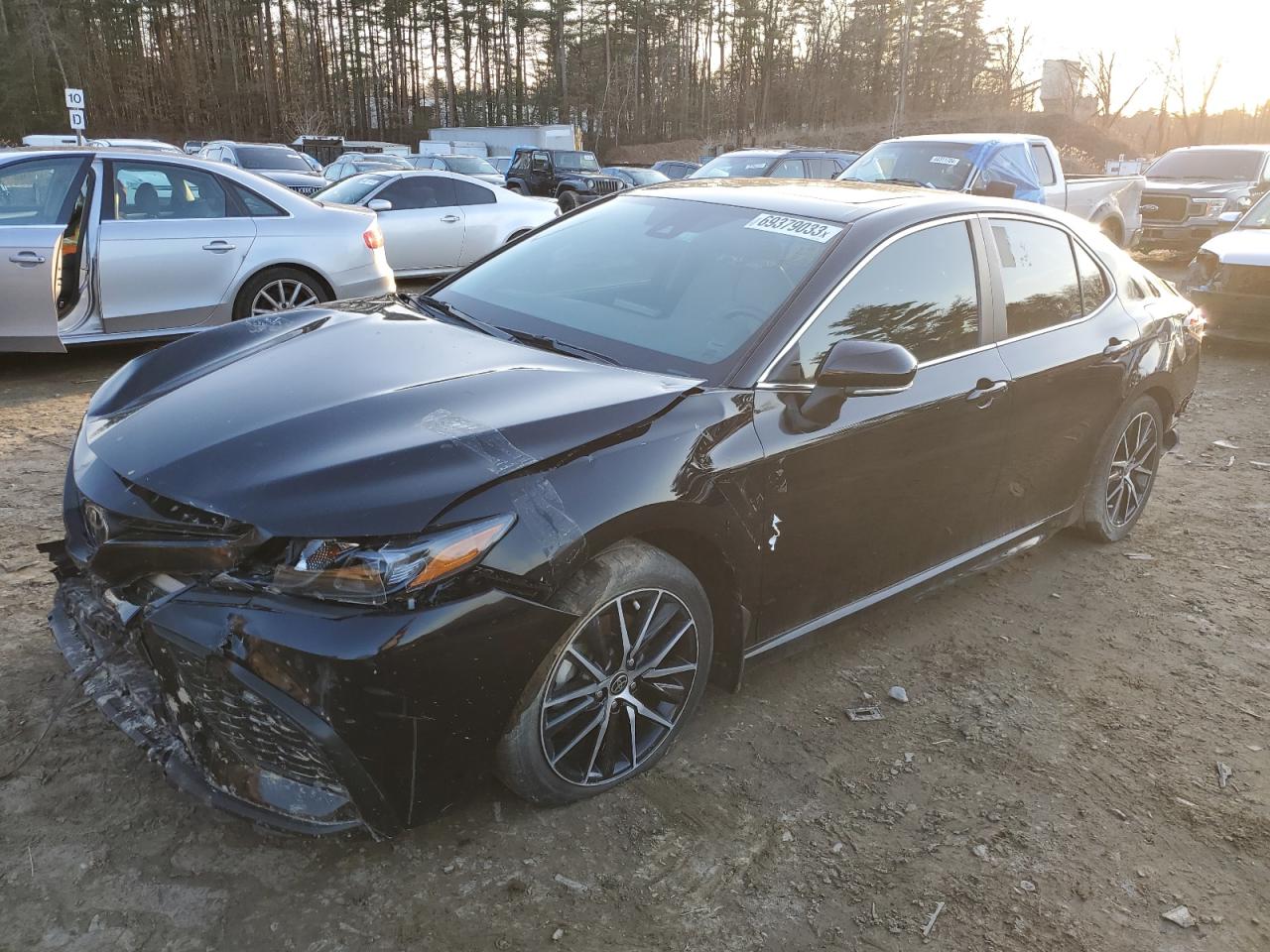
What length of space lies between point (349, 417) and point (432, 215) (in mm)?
9338

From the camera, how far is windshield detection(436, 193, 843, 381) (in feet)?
9.92

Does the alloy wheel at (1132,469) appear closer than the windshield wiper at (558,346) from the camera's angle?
No

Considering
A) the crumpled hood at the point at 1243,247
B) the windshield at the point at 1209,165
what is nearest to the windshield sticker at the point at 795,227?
the crumpled hood at the point at 1243,247

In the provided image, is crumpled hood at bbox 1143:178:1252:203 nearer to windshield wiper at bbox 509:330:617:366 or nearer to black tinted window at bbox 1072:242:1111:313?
black tinted window at bbox 1072:242:1111:313

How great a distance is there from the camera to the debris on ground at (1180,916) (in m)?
2.43

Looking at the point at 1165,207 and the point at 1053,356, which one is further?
the point at 1165,207

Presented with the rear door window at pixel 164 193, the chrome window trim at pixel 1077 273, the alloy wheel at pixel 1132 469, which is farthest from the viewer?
the rear door window at pixel 164 193

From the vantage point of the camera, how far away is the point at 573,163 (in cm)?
2464

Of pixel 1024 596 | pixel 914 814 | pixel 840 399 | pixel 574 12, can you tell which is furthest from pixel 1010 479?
pixel 574 12

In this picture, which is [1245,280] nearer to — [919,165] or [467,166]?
[919,165]

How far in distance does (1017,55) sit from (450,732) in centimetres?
8835

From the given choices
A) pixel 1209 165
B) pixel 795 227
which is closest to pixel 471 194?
pixel 795 227

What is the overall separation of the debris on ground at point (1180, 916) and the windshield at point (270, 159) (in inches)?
801

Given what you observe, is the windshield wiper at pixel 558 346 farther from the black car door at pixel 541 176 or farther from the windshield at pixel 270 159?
the black car door at pixel 541 176
